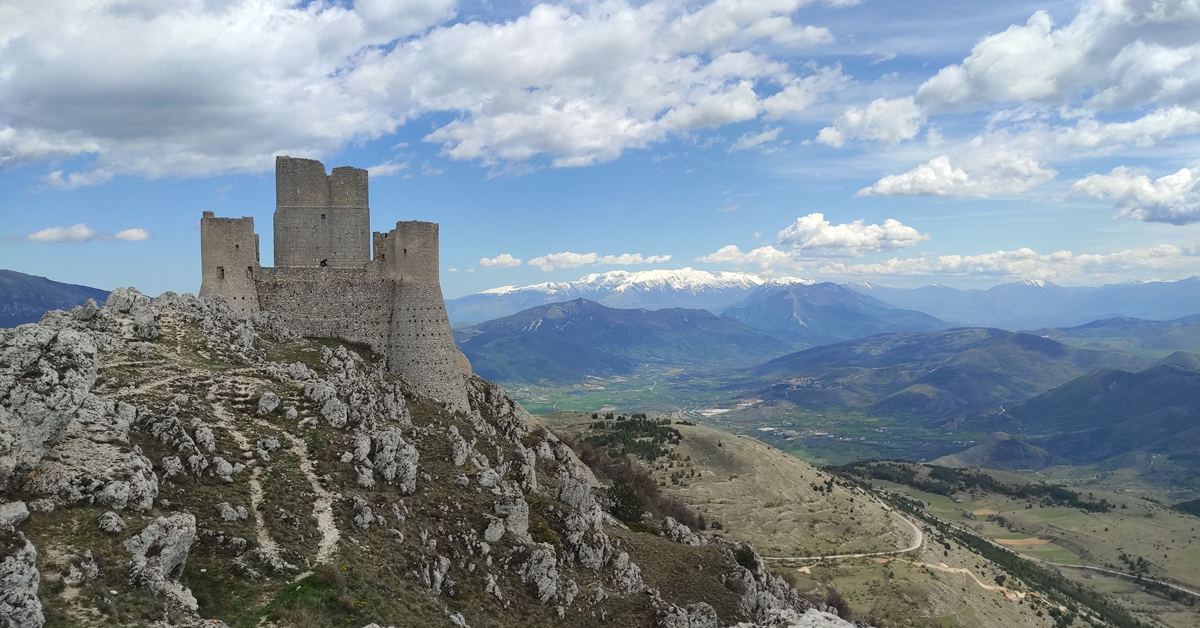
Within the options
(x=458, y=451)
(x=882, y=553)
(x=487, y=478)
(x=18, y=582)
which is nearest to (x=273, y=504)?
(x=18, y=582)

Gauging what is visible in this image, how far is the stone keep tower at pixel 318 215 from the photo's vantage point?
4969cm

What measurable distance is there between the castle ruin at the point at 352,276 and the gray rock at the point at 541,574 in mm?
19363

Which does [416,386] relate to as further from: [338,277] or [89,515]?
[89,515]

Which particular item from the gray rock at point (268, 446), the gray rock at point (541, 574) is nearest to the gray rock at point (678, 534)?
the gray rock at point (541, 574)

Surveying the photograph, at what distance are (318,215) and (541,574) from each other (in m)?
30.1

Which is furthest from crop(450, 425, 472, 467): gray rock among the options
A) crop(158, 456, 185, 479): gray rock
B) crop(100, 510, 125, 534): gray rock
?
crop(100, 510, 125, 534): gray rock

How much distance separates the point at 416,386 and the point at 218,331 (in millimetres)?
13812

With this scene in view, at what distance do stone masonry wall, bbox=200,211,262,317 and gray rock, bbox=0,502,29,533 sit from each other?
1110 inches

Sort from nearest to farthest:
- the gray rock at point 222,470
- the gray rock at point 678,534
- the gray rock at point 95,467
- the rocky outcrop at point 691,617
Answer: the gray rock at point 95,467, the gray rock at point 222,470, the rocky outcrop at point 691,617, the gray rock at point 678,534

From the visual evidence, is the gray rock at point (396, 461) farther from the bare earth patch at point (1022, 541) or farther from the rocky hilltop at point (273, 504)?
the bare earth patch at point (1022, 541)

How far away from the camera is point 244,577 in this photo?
2322 cm

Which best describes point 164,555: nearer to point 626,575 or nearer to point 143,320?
point 143,320

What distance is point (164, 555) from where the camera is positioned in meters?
21.5

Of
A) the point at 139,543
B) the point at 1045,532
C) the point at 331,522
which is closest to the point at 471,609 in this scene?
the point at 331,522
